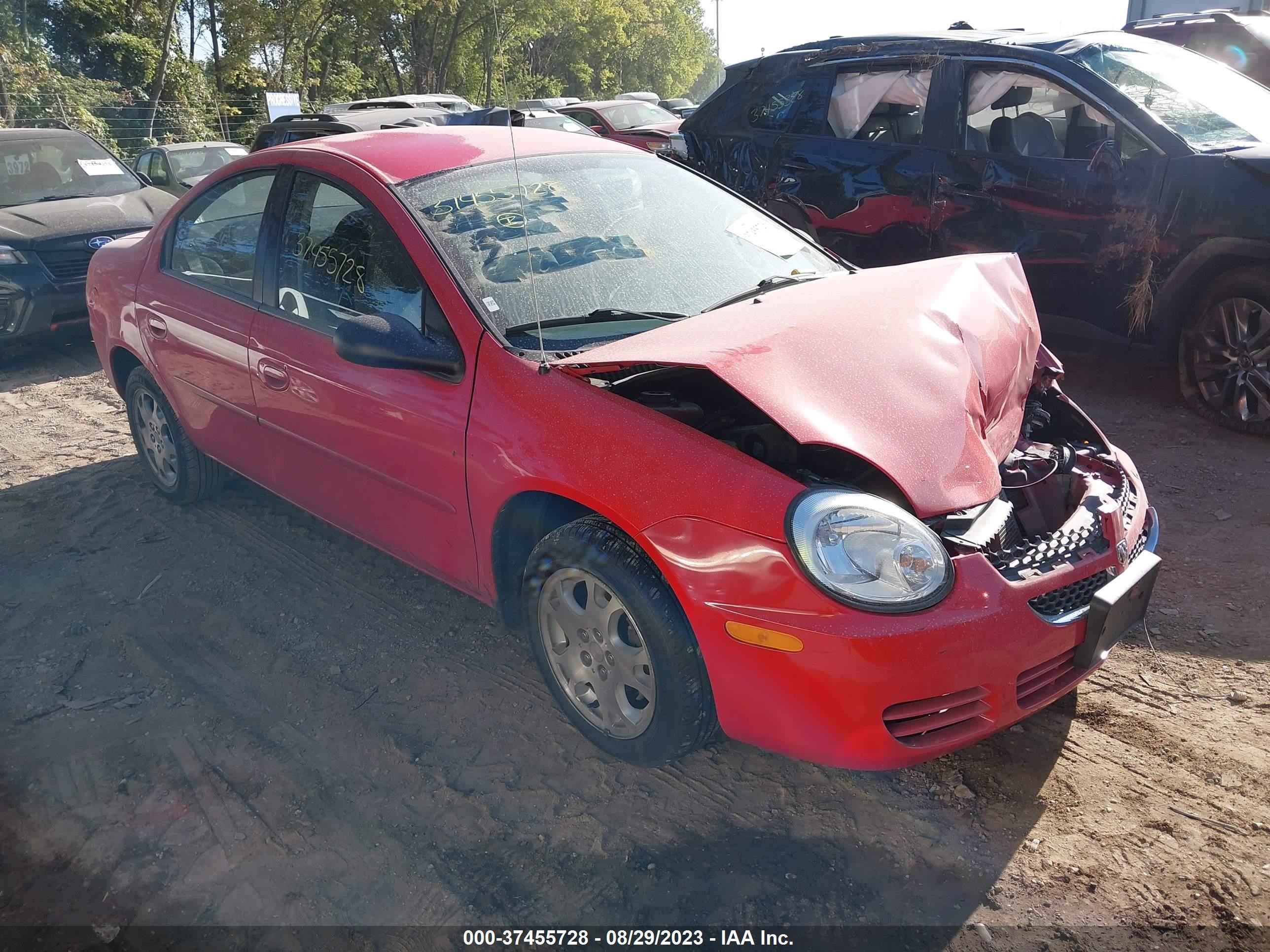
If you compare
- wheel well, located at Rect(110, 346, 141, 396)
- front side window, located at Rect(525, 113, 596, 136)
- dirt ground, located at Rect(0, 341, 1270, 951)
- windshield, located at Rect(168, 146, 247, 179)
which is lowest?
dirt ground, located at Rect(0, 341, 1270, 951)

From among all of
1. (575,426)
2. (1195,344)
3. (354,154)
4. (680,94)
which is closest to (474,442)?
(575,426)

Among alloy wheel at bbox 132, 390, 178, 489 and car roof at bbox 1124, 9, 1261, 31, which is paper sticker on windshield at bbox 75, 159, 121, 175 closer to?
alloy wheel at bbox 132, 390, 178, 489

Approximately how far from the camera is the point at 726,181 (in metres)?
6.54

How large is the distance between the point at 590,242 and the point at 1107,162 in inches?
125

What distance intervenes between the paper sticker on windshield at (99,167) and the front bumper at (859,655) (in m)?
8.78

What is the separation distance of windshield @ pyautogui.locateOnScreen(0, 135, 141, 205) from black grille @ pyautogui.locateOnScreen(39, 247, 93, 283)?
3.62 ft

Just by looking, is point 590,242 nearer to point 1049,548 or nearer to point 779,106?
point 1049,548

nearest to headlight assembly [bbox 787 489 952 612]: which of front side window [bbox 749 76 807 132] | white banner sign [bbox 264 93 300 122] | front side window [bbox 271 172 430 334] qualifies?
front side window [bbox 271 172 430 334]

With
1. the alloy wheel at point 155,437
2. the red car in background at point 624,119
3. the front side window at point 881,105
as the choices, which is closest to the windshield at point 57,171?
the alloy wheel at point 155,437

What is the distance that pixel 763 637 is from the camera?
7.56 ft

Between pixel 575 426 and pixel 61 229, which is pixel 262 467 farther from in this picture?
pixel 61 229

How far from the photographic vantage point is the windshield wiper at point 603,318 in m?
2.96

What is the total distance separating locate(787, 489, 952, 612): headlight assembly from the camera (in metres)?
2.24

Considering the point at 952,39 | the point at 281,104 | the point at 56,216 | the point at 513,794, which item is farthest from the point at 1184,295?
the point at 281,104
